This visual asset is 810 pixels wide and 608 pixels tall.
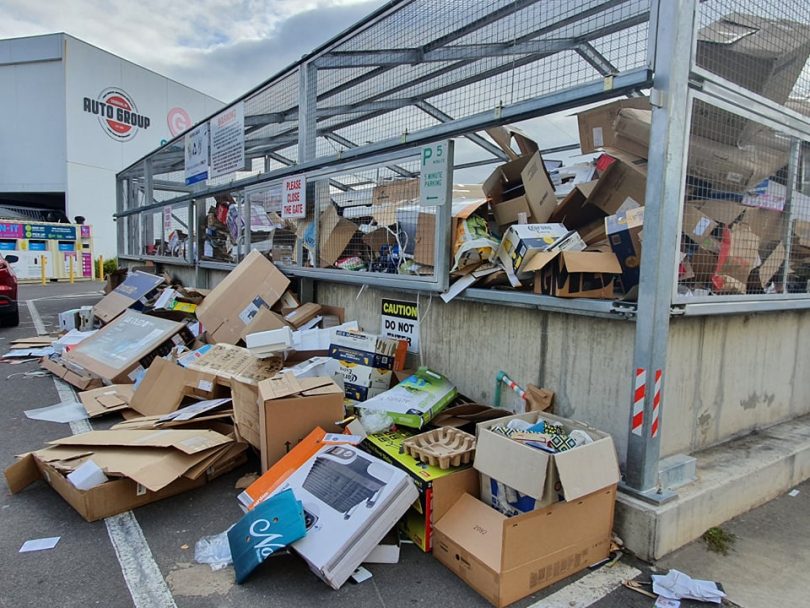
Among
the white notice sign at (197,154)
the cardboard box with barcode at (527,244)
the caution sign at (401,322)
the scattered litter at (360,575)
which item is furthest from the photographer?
the white notice sign at (197,154)

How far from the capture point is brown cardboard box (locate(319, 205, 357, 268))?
453 centimetres

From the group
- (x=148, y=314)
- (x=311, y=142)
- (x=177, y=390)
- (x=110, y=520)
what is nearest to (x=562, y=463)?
(x=110, y=520)

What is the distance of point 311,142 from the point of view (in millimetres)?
4824

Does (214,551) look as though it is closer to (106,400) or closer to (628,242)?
(106,400)

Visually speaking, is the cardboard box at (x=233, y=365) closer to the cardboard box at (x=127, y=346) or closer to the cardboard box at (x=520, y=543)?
the cardboard box at (x=127, y=346)

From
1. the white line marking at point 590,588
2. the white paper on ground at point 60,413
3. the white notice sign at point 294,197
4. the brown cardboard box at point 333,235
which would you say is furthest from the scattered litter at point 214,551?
the white notice sign at point 294,197

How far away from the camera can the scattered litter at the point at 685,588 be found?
1.95 metres

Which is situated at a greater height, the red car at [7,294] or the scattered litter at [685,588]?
the red car at [7,294]

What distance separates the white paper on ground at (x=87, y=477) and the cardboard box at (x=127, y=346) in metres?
2.24

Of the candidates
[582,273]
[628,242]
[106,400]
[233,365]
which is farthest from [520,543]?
[106,400]

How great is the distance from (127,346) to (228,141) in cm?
300

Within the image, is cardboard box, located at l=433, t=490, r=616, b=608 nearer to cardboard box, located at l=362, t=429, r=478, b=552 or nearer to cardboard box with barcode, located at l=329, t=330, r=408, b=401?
cardboard box, located at l=362, t=429, r=478, b=552

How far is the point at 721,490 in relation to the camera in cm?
249

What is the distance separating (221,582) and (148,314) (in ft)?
14.1
